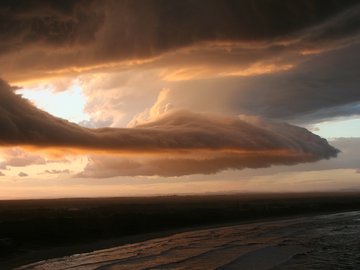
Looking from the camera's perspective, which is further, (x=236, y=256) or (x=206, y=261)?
(x=236, y=256)

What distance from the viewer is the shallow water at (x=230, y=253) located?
1396 inches

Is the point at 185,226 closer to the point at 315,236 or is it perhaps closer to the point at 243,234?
the point at 243,234

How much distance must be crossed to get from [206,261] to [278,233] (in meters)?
→ 27.2

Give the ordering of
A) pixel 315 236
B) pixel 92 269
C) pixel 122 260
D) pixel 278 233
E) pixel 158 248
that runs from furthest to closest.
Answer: pixel 278 233 → pixel 315 236 → pixel 158 248 → pixel 122 260 → pixel 92 269

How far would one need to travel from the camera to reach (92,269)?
32.8 m

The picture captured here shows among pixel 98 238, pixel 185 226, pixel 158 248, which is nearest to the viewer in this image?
pixel 158 248

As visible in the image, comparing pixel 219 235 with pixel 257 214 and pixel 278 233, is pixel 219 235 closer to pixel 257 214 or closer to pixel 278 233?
pixel 278 233

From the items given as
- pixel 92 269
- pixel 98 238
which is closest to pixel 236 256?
pixel 92 269

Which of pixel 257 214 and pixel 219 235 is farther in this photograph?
pixel 257 214

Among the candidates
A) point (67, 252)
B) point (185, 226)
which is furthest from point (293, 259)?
point (185, 226)

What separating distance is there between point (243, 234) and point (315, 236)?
9.19 meters

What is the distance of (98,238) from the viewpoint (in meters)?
51.7

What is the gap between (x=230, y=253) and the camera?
4278cm

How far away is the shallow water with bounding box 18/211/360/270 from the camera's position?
35469mm
